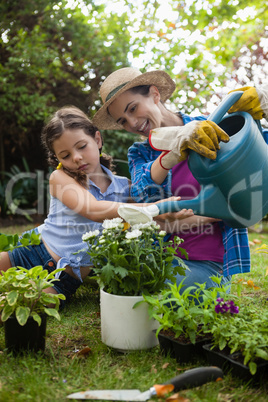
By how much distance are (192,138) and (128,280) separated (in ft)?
1.82

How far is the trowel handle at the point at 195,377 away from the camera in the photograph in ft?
3.46

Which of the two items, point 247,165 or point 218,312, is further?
point 247,165

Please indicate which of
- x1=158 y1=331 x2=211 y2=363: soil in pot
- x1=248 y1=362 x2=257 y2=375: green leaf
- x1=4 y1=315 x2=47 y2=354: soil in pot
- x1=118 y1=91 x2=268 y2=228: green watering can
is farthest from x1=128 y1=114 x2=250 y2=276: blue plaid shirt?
x1=4 y1=315 x2=47 y2=354: soil in pot

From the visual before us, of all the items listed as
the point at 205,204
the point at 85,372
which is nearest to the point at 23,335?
the point at 85,372

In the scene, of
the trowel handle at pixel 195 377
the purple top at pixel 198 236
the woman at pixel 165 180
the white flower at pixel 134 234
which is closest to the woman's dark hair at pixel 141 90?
the woman at pixel 165 180

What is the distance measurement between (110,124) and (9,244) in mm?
913

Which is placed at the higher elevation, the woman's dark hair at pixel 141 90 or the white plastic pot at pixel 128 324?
the woman's dark hair at pixel 141 90

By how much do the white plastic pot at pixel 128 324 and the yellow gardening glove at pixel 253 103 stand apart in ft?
2.71

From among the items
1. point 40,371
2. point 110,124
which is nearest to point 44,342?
point 40,371

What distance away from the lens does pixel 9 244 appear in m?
1.54

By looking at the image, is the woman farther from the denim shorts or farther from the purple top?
the denim shorts

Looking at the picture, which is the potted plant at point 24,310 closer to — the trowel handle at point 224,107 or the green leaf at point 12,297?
the green leaf at point 12,297

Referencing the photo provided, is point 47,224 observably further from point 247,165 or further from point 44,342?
point 247,165

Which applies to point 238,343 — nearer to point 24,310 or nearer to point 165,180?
point 24,310
